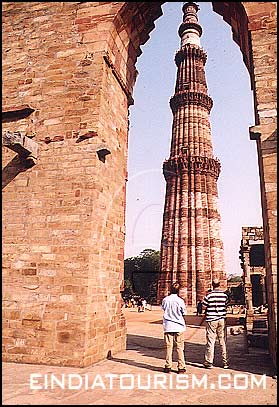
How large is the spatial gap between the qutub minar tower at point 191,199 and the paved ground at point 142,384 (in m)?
19.2

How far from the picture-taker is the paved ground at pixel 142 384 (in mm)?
3533

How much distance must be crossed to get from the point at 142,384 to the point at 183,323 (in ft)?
4.12

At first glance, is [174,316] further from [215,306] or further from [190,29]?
[190,29]

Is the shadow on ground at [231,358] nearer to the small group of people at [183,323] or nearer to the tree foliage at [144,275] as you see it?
the small group of people at [183,323]

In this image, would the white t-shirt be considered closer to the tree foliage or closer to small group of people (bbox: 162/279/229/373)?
small group of people (bbox: 162/279/229/373)

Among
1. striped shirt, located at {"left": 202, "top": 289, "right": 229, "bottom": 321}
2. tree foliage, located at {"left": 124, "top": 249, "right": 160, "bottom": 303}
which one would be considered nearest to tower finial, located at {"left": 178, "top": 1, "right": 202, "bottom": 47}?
tree foliage, located at {"left": 124, "top": 249, "right": 160, "bottom": 303}

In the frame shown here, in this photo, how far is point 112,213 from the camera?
6.63 m

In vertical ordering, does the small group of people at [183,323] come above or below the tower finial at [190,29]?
below

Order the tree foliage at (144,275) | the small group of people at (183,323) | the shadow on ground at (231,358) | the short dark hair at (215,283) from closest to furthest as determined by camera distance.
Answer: the small group of people at (183,323), the shadow on ground at (231,358), the short dark hair at (215,283), the tree foliage at (144,275)

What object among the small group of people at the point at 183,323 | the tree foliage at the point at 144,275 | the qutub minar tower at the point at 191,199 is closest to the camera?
the small group of people at the point at 183,323

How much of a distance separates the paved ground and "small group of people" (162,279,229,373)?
192 mm

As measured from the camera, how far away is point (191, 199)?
86.7ft

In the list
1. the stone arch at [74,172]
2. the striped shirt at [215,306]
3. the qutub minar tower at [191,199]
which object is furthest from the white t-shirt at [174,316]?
the qutub minar tower at [191,199]

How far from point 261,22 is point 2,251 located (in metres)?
5.78
